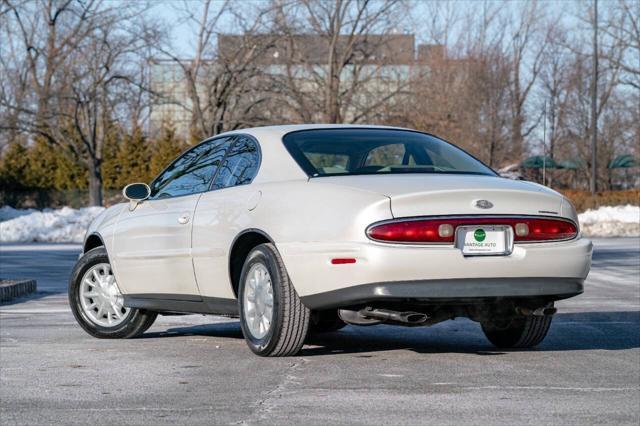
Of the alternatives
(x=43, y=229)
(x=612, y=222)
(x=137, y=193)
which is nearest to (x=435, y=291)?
(x=137, y=193)

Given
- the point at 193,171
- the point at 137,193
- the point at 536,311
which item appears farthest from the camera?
the point at 137,193

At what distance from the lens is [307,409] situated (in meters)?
5.29

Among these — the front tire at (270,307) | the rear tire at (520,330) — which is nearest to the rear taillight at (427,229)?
the front tire at (270,307)

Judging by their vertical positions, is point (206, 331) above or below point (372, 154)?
below

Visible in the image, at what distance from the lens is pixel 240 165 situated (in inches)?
304

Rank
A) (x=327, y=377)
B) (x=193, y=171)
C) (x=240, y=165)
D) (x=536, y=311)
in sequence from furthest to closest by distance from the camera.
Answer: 1. (x=193, y=171)
2. (x=240, y=165)
3. (x=536, y=311)
4. (x=327, y=377)

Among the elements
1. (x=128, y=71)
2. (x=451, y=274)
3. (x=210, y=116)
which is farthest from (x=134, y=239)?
(x=128, y=71)

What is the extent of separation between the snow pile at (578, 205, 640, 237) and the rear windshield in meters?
26.9

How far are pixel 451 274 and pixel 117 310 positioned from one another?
10.8 ft

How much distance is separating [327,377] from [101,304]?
3069mm

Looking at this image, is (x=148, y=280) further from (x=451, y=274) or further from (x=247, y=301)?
(x=451, y=274)

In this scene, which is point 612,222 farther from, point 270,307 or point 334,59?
point 270,307

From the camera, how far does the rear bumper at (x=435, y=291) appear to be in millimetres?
6410

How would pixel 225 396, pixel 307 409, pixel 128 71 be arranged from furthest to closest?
1. pixel 128 71
2. pixel 225 396
3. pixel 307 409
